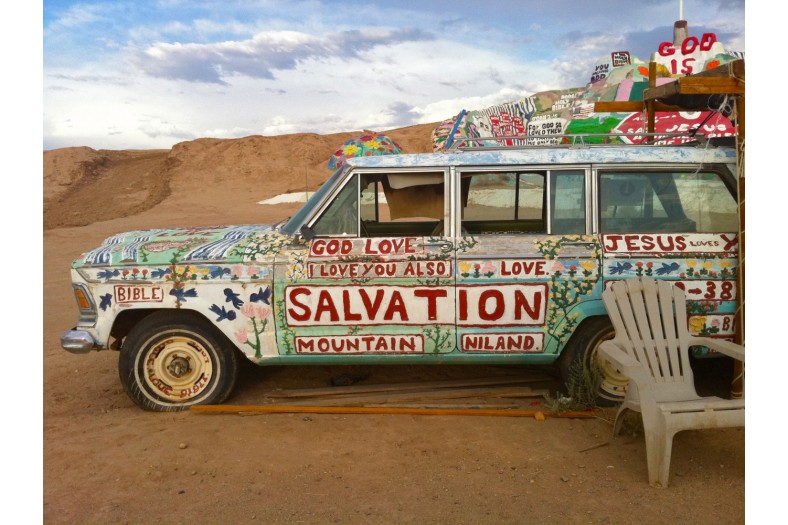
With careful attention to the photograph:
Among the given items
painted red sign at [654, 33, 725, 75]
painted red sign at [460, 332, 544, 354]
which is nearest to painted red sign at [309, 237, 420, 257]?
painted red sign at [460, 332, 544, 354]

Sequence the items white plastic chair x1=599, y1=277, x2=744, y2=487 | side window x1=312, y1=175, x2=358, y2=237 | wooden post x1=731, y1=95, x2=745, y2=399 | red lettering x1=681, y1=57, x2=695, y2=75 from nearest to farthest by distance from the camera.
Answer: white plastic chair x1=599, y1=277, x2=744, y2=487
wooden post x1=731, y1=95, x2=745, y2=399
side window x1=312, y1=175, x2=358, y2=237
red lettering x1=681, y1=57, x2=695, y2=75

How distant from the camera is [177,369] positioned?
499 centimetres

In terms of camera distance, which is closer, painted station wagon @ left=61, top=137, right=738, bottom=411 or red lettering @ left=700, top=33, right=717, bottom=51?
painted station wagon @ left=61, top=137, right=738, bottom=411

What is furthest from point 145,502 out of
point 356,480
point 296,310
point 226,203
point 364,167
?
point 226,203

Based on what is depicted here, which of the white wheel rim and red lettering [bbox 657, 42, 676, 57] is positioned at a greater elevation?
red lettering [bbox 657, 42, 676, 57]

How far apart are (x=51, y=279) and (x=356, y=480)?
396 inches

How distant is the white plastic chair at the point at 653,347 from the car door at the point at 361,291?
3.86ft

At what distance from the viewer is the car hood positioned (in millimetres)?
4836

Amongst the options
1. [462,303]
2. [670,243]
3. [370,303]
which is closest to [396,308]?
[370,303]

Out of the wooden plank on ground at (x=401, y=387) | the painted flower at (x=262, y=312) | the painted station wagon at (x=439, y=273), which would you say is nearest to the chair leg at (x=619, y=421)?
the painted station wagon at (x=439, y=273)

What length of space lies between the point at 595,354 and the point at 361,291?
180 centimetres

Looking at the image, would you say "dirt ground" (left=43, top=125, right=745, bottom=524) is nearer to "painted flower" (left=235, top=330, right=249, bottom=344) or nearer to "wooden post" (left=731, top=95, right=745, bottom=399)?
"wooden post" (left=731, top=95, right=745, bottom=399)

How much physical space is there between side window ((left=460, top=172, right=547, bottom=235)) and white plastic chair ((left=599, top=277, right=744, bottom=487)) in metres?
0.82

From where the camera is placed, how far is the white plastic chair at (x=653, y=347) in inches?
154
